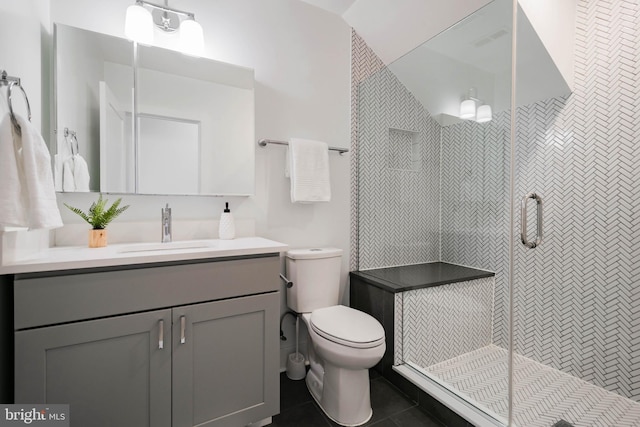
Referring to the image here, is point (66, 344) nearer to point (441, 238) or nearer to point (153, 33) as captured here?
point (153, 33)

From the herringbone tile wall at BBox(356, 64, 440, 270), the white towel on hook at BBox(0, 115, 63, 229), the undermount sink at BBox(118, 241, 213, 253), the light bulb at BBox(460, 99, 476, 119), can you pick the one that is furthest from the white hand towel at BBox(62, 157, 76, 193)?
the light bulb at BBox(460, 99, 476, 119)

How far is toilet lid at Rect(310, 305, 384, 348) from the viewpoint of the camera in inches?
55.1

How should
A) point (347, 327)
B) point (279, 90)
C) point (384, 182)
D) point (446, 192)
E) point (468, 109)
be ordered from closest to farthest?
point (347, 327), point (468, 109), point (279, 90), point (446, 192), point (384, 182)

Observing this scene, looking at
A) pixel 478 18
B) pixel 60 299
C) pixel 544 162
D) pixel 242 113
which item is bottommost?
pixel 60 299

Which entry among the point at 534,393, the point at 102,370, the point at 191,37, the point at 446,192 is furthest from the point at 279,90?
the point at 534,393

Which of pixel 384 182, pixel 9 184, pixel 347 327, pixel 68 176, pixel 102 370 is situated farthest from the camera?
pixel 384 182

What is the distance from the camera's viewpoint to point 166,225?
153cm

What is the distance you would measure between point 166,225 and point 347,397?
1.26 meters

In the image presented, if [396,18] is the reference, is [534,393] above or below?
below

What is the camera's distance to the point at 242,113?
1.77 metres

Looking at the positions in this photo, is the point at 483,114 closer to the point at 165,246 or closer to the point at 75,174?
the point at 165,246

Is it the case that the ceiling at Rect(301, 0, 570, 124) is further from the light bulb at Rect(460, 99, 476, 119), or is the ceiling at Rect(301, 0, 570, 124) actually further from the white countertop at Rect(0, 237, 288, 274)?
the white countertop at Rect(0, 237, 288, 274)

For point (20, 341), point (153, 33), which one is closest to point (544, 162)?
point (153, 33)

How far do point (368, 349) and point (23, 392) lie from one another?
1.27 m
